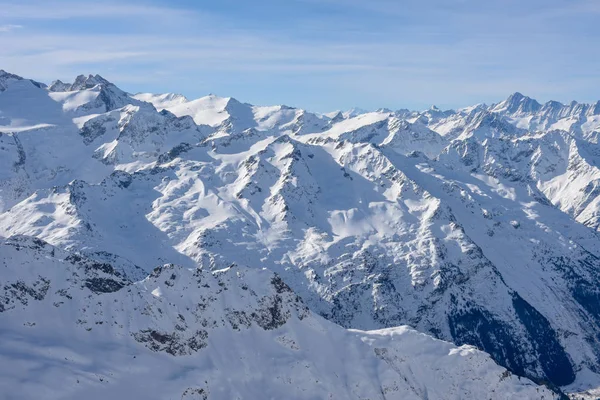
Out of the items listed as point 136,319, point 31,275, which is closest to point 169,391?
point 136,319

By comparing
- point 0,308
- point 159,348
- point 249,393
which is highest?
point 0,308

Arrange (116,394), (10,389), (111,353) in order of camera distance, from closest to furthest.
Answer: (10,389) < (116,394) < (111,353)

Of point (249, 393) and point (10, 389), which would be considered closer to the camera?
point (10, 389)

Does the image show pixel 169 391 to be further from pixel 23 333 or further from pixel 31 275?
pixel 31 275

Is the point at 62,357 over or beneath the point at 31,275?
beneath

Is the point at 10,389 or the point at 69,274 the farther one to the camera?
the point at 69,274

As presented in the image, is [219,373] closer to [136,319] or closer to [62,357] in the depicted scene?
[136,319]

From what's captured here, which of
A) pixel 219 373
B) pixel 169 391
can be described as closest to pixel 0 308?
pixel 169 391

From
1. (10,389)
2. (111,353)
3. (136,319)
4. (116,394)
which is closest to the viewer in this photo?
(10,389)
